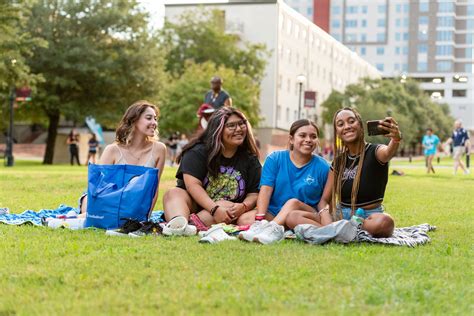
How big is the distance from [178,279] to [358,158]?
2.86 meters

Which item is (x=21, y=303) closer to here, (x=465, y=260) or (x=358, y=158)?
(x=465, y=260)

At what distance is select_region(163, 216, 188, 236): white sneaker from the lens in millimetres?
6367

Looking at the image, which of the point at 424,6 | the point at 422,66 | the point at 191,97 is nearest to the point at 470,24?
the point at 424,6

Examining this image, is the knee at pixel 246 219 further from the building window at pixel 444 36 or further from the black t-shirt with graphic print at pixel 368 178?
the building window at pixel 444 36

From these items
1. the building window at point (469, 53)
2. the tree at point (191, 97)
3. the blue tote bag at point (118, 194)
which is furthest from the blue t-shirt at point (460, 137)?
the building window at point (469, 53)

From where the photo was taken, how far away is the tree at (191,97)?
1993 inches

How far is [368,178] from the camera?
6648mm

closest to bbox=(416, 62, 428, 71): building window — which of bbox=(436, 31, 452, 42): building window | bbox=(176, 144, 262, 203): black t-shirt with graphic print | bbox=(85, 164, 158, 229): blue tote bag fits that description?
bbox=(436, 31, 452, 42): building window

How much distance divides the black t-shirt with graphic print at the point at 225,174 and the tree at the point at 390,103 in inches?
2348

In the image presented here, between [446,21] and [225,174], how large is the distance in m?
120

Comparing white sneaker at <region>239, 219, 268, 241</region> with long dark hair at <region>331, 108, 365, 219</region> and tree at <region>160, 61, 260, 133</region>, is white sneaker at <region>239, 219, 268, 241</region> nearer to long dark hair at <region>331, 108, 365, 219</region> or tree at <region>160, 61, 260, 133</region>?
long dark hair at <region>331, 108, 365, 219</region>

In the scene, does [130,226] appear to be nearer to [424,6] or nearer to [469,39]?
[424,6]

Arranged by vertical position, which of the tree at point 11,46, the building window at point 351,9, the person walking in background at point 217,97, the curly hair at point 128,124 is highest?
the building window at point 351,9

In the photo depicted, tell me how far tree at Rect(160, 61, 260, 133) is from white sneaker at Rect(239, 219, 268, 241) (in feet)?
144
